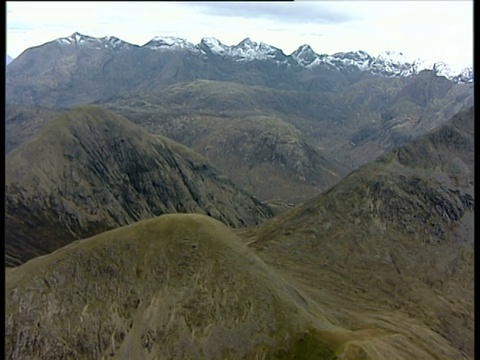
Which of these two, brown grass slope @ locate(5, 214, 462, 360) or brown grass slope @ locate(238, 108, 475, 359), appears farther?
brown grass slope @ locate(238, 108, 475, 359)

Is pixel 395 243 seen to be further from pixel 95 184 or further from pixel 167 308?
pixel 95 184

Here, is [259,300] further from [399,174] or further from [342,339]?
[399,174]

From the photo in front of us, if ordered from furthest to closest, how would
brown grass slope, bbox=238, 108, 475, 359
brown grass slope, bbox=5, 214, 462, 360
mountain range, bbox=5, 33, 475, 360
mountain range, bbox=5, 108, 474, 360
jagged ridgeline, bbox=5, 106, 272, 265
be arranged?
jagged ridgeline, bbox=5, 106, 272, 265 < brown grass slope, bbox=238, 108, 475, 359 < mountain range, bbox=5, 33, 475, 360 < mountain range, bbox=5, 108, 474, 360 < brown grass slope, bbox=5, 214, 462, 360

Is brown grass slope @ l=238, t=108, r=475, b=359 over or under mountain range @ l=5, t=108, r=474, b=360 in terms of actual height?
under

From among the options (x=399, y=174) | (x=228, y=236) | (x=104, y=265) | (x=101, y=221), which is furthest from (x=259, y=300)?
(x=101, y=221)

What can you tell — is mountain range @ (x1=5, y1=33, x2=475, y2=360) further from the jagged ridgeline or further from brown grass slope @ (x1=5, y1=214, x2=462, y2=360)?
the jagged ridgeline

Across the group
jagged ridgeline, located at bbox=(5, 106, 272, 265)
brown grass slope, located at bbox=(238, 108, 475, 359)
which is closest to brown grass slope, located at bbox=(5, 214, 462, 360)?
brown grass slope, located at bbox=(238, 108, 475, 359)

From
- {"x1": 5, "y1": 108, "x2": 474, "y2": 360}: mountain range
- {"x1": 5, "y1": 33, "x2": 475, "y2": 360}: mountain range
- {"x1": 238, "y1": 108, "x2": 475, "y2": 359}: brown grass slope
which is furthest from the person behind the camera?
{"x1": 238, "y1": 108, "x2": 475, "y2": 359}: brown grass slope

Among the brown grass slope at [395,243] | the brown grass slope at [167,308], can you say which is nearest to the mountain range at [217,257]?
the brown grass slope at [167,308]

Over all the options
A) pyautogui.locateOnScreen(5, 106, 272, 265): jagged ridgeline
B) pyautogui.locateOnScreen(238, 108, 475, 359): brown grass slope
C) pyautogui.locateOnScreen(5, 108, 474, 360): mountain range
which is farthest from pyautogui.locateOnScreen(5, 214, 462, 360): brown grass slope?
pyautogui.locateOnScreen(5, 106, 272, 265): jagged ridgeline
